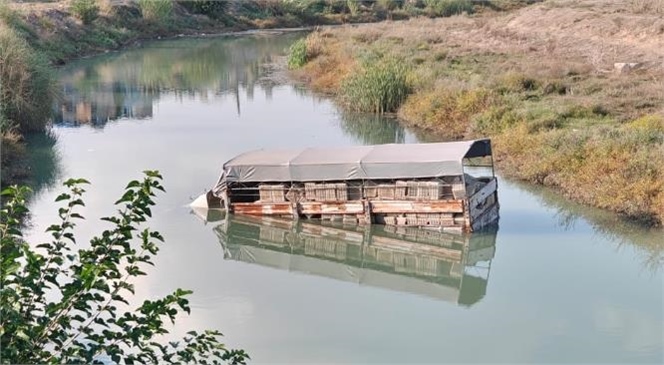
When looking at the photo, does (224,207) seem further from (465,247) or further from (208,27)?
(208,27)

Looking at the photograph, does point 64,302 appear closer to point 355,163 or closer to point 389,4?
point 355,163

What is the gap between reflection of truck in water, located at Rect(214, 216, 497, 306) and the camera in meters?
13.9

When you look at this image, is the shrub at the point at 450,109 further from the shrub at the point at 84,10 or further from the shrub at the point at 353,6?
the shrub at the point at 353,6

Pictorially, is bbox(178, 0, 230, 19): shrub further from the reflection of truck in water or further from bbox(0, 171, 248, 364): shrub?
bbox(0, 171, 248, 364): shrub

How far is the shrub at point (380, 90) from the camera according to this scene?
2717cm

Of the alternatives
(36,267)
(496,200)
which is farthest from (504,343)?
(36,267)

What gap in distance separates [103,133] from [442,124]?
10.6 metres

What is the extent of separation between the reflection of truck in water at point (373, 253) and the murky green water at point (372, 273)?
0.12 feet

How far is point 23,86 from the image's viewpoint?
74.0 ft

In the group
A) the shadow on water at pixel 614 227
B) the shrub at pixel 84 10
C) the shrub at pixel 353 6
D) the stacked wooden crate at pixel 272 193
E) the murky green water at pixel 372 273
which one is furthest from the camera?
the shrub at pixel 353 6

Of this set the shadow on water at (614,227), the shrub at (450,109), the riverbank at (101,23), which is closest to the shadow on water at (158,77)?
the riverbank at (101,23)

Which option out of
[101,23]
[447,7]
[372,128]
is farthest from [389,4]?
[372,128]

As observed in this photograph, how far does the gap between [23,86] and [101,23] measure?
2640 centimetres

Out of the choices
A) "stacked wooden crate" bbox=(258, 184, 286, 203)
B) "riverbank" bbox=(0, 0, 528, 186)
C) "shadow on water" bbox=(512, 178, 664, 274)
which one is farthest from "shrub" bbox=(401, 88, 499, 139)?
"riverbank" bbox=(0, 0, 528, 186)
